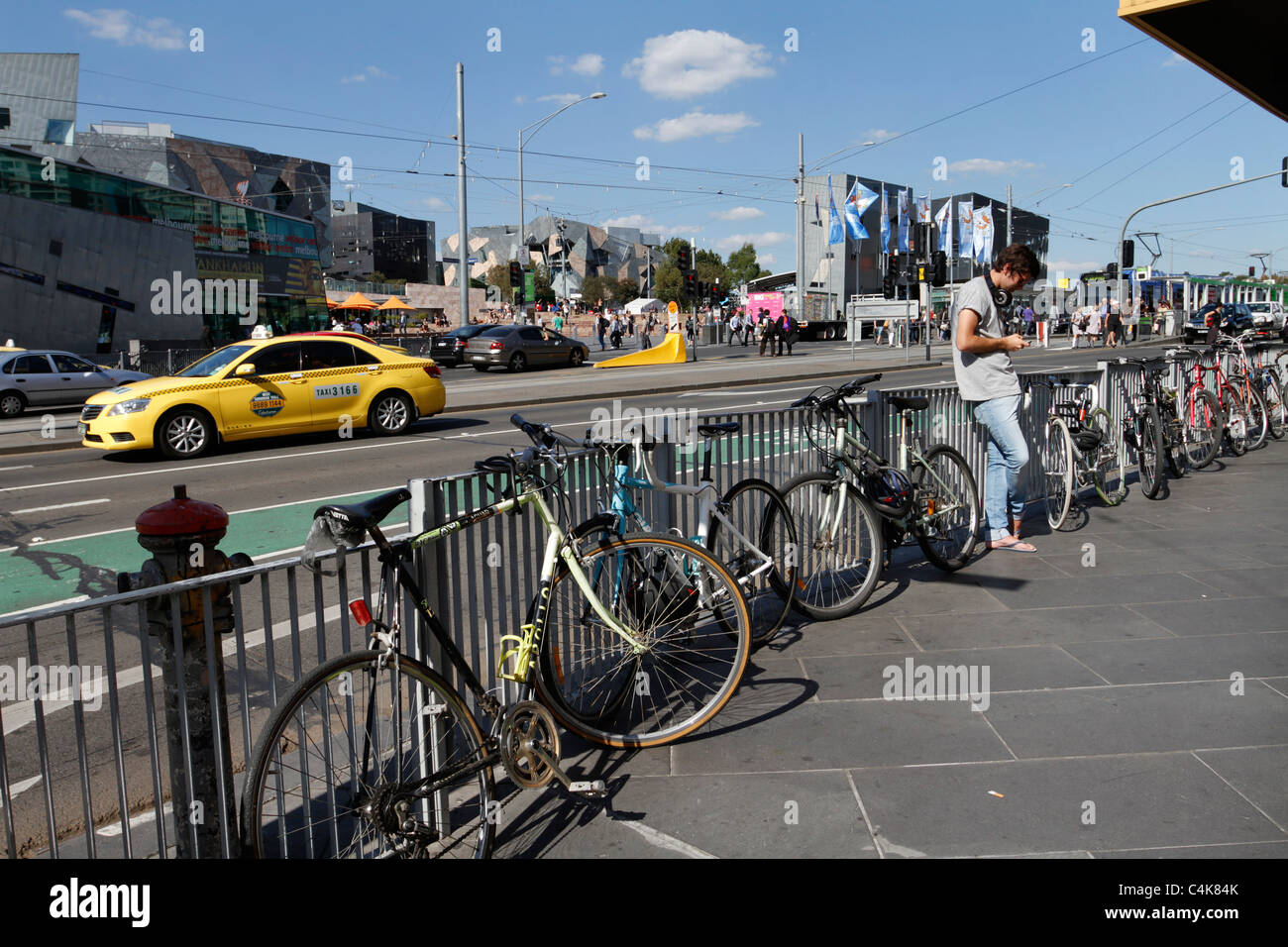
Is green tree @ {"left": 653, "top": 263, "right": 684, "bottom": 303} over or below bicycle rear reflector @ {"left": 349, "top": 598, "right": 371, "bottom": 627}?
over

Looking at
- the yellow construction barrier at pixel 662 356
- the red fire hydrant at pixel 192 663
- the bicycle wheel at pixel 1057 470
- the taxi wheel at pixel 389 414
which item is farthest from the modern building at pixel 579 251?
the red fire hydrant at pixel 192 663

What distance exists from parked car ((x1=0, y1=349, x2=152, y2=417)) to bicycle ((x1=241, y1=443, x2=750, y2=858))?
760 inches

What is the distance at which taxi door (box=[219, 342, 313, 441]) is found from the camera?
44.9ft

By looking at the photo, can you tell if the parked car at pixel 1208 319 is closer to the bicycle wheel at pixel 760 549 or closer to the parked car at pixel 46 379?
the bicycle wheel at pixel 760 549

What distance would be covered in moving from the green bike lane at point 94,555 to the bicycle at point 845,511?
12.1 ft

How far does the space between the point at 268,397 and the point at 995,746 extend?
1237cm

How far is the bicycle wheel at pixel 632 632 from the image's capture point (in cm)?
371

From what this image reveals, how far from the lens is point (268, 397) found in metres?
14.0

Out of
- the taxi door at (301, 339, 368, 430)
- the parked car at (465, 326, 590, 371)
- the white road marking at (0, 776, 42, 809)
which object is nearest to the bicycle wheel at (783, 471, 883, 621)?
the white road marking at (0, 776, 42, 809)

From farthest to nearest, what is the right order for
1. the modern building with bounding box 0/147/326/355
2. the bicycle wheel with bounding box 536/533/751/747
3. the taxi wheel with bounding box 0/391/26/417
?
the modern building with bounding box 0/147/326/355 → the taxi wheel with bounding box 0/391/26/417 → the bicycle wheel with bounding box 536/533/751/747

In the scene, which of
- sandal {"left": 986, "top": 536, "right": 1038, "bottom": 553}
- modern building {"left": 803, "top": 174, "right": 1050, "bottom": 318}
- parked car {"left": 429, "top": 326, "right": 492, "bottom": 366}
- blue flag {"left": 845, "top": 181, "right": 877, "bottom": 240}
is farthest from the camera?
modern building {"left": 803, "top": 174, "right": 1050, "bottom": 318}

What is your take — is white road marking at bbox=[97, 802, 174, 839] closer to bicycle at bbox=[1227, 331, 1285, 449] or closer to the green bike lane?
the green bike lane

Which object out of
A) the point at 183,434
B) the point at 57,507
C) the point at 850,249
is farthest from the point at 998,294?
the point at 850,249

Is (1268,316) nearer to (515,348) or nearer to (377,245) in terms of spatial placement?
(515,348)
